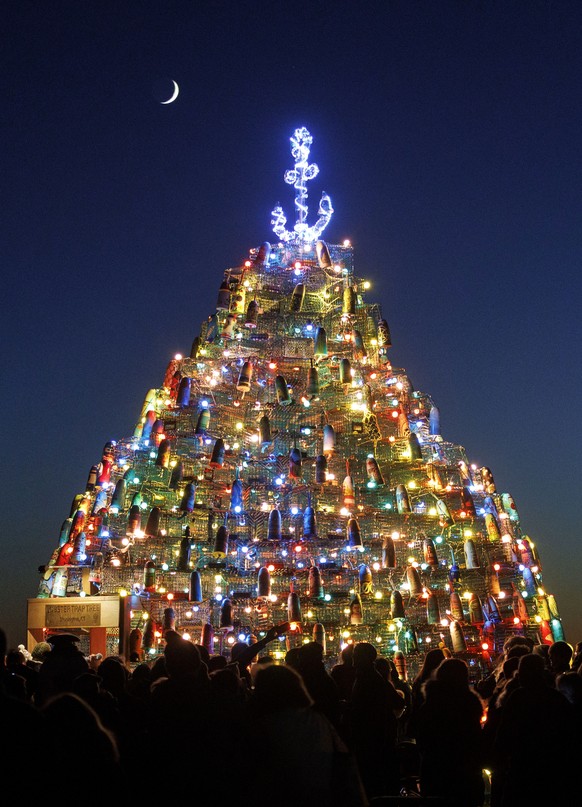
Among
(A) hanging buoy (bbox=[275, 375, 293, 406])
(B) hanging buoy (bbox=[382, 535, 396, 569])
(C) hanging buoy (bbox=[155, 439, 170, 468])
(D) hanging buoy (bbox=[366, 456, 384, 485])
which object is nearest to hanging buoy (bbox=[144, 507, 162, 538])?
(C) hanging buoy (bbox=[155, 439, 170, 468])

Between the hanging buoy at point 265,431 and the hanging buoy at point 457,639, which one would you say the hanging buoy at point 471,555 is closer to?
the hanging buoy at point 457,639

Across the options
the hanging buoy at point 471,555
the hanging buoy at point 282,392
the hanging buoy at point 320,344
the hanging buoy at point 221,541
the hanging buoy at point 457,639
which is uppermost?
the hanging buoy at point 320,344

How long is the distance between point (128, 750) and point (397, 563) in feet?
38.0

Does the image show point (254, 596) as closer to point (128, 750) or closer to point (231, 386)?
point (231, 386)

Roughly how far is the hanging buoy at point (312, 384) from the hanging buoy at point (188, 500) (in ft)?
13.0

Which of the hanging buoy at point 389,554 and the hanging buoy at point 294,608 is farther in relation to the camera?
the hanging buoy at point 389,554

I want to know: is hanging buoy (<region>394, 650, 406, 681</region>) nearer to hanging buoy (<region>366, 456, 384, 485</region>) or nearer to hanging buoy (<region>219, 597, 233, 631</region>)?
hanging buoy (<region>219, 597, 233, 631</region>)

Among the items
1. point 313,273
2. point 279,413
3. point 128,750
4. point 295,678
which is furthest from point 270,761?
point 313,273

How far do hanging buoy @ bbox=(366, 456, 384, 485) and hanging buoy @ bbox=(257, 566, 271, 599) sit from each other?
3510mm

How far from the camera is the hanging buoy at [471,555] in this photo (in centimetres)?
1417

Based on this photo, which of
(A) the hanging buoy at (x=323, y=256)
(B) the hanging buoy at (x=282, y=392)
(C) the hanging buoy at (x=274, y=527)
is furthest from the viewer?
(A) the hanging buoy at (x=323, y=256)

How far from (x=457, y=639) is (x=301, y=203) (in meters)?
14.5

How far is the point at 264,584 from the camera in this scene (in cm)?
1346

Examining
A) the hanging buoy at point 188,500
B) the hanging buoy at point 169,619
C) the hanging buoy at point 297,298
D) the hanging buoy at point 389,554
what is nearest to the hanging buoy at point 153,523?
the hanging buoy at point 188,500
